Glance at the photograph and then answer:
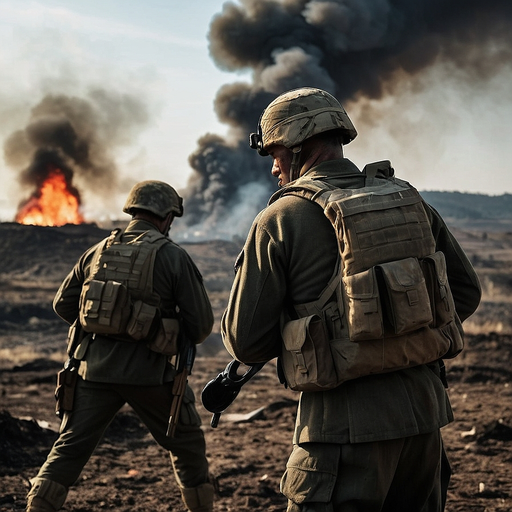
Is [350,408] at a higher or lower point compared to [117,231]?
lower

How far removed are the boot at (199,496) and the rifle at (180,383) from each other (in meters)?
0.32

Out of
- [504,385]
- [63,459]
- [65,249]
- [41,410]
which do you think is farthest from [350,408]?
[65,249]

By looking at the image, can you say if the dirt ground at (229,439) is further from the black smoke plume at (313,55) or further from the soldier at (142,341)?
the black smoke plume at (313,55)

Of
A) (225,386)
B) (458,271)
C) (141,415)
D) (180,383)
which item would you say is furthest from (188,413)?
(458,271)

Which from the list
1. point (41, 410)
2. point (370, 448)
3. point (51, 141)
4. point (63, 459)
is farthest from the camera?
point (51, 141)

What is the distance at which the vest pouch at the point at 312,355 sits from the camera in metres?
2.26

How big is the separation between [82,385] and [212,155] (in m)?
35.4

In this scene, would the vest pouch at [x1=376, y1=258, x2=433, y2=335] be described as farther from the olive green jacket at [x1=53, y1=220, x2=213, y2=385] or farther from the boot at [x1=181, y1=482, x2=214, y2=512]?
the boot at [x1=181, y1=482, x2=214, y2=512]

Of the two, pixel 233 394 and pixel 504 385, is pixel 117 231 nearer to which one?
pixel 233 394

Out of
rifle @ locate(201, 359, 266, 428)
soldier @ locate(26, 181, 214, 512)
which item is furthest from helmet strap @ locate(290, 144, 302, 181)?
soldier @ locate(26, 181, 214, 512)

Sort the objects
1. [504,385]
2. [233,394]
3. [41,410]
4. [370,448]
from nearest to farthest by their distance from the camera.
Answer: [370,448], [233,394], [41,410], [504,385]

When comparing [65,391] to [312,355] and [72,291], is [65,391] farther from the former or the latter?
[312,355]

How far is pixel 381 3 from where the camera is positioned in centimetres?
3897

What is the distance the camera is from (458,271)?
270cm
